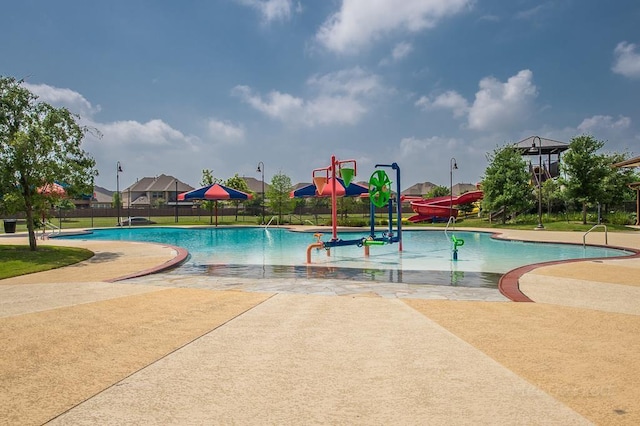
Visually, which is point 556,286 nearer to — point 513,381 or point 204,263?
point 513,381

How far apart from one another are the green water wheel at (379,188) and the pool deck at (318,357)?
7.75m

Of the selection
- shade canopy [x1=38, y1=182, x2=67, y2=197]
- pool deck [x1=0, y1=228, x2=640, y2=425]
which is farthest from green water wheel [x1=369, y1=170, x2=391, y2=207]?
shade canopy [x1=38, y1=182, x2=67, y2=197]

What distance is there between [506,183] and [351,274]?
78.6 feet

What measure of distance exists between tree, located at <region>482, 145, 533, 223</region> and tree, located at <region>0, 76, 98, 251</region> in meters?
26.2

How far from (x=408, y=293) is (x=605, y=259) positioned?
25.0 ft

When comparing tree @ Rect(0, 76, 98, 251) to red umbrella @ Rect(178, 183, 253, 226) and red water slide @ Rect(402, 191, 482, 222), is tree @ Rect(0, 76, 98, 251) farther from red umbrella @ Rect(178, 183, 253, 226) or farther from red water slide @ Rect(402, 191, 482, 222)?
red water slide @ Rect(402, 191, 482, 222)

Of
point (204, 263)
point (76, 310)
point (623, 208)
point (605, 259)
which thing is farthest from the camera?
point (623, 208)

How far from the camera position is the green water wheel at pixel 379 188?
583 inches

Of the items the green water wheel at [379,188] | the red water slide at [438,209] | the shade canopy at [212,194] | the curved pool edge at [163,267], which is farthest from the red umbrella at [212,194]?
the green water wheel at [379,188]

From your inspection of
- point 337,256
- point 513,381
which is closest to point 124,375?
point 513,381

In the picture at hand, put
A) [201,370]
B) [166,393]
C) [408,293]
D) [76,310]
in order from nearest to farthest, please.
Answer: [166,393]
[201,370]
[76,310]
[408,293]

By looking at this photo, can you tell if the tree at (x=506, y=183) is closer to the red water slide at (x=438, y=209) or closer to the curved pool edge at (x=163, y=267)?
the red water slide at (x=438, y=209)

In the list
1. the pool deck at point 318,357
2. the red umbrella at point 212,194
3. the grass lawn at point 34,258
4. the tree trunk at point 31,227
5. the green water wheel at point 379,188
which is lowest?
the pool deck at point 318,357

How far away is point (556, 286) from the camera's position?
7.95 metres
